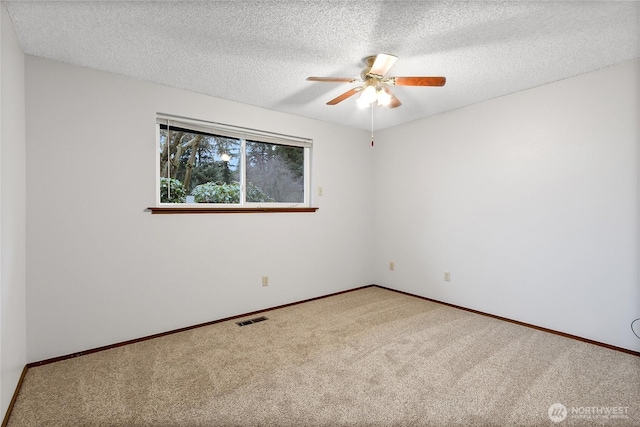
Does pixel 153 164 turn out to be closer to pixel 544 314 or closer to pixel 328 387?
pixel 328 387

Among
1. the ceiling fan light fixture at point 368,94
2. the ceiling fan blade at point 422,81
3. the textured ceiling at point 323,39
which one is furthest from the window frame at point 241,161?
the ceiling fan blade at point 422,81

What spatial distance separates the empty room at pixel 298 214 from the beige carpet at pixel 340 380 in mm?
17

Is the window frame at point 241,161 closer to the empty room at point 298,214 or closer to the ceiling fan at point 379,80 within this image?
the empty room at point 298,214

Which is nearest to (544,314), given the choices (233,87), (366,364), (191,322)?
(366,364)

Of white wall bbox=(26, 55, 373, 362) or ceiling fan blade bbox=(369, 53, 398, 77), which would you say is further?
white wall bbox=(26, 55, 373, 362)

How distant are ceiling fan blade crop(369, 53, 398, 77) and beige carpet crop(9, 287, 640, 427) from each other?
2.08 metres

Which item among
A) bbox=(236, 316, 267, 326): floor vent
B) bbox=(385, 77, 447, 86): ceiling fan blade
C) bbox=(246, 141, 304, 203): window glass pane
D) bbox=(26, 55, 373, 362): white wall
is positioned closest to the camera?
bbox=(385, 77, 447, 86): ceiling fan blade

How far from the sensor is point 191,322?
2887 millimetres

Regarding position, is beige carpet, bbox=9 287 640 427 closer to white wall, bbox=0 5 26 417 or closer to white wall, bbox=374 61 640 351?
white wall, bbox=0 5 26 417

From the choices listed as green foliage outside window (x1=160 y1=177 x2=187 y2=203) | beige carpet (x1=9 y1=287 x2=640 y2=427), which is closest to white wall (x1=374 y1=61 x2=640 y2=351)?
beige carpet (x1=9 y1=287 x2=640 y2=427)

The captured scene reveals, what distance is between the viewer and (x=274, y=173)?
11.9 ft

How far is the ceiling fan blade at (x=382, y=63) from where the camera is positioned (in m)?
2.06

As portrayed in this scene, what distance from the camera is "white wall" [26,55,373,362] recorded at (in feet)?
7.29

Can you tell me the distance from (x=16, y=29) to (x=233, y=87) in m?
1.40
